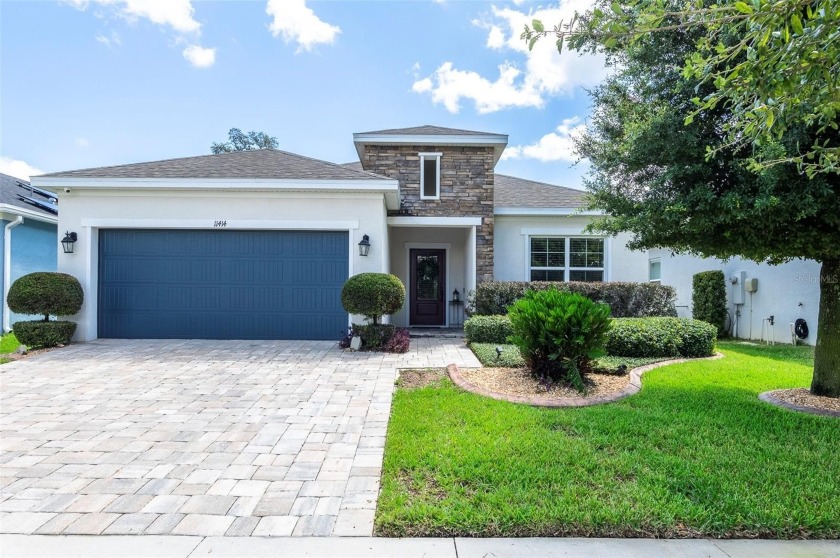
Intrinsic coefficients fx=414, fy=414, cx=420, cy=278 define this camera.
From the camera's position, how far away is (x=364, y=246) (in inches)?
370

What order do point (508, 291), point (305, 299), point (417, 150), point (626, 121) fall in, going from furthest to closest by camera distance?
1. point (417, 150)
2. point (508, 291)
3. point (305, 299)
4. point (626, 121)

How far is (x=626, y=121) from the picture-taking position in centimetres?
594

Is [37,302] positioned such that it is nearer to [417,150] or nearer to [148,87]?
[148,87]

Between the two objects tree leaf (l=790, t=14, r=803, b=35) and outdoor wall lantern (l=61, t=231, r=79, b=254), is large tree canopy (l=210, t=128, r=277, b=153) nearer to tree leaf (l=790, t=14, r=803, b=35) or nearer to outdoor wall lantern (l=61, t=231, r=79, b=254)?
outdoor wall lantern (l=61, t=231, r=79, b=254)

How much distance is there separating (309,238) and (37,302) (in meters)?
5.49

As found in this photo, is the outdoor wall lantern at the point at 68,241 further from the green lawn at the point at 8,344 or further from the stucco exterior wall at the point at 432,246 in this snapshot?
the stucco exterior wall at the point at 432,246

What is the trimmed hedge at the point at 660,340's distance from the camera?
7.89 metres

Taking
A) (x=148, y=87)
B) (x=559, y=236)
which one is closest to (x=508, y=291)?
(x=559, y=236)

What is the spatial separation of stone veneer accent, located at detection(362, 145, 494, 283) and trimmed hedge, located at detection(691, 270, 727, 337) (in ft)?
19.9

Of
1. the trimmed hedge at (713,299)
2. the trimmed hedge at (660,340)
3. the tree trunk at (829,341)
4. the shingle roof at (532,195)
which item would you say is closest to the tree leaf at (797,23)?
the tree trunk at (829,341)

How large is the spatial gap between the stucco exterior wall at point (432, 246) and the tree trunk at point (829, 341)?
322 inches

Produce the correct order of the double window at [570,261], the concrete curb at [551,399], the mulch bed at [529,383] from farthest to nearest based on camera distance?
the double window at [570,261] → the mulch bed at [529,383] → the concrete curb at [551,399]

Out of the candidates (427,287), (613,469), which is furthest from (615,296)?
(613,469)

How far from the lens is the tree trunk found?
518 cm
